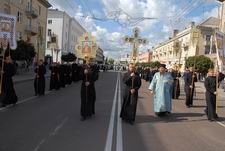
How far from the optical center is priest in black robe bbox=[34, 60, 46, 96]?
17.1 m

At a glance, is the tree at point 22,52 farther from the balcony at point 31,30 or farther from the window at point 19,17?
the balcony at point 31,30

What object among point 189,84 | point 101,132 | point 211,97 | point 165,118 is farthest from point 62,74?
point 101,132

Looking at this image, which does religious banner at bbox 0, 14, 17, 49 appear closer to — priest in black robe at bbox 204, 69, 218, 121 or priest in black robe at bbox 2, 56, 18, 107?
priest in black robe at bbox 2, 56, 18, 107

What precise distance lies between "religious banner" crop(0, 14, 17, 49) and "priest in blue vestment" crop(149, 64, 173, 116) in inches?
191

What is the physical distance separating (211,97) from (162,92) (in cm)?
161

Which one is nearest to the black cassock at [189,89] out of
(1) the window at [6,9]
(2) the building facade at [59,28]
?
(1) the window at [6,9]

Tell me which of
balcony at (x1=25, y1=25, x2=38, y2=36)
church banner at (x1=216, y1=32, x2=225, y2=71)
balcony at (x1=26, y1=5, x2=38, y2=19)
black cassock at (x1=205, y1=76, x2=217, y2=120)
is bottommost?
black cassock at (x1=205, y1=76, x2=217, y2=120)

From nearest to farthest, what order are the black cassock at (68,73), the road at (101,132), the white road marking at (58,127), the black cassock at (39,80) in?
the road at (101,132), the white road marking at (58,127), the black cassock at (39,80), the black cassock at (68,73)

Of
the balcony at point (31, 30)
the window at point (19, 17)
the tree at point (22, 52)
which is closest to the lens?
the tree at point (22, 52)

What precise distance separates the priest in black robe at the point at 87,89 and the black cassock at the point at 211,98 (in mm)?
3863

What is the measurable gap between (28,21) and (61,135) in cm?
4842

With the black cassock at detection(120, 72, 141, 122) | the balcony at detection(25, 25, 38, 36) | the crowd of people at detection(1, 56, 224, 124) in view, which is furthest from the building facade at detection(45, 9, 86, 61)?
the black cassock at detection(120, 72, 141, 122)

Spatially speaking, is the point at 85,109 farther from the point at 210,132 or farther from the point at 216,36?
the point at 216,36

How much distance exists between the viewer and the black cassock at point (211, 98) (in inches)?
485
